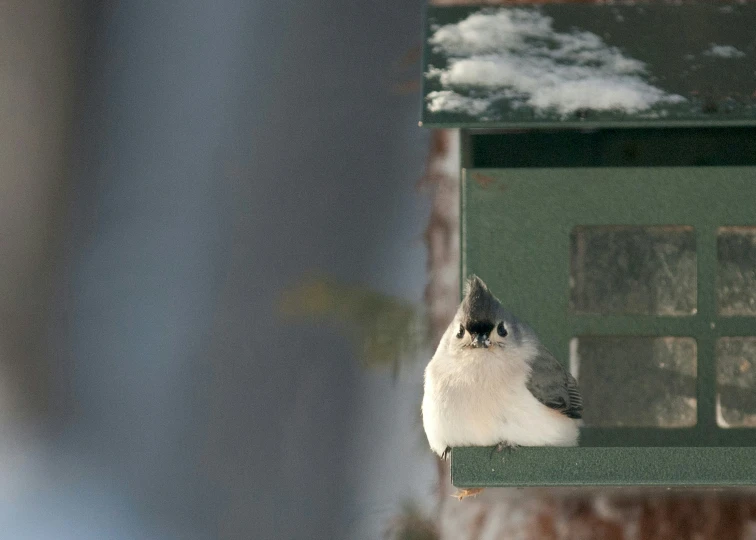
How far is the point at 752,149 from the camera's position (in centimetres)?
432

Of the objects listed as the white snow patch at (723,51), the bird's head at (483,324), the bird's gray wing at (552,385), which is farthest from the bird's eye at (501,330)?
the white snow patch at (723,51)

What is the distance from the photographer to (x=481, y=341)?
3721 millimetres

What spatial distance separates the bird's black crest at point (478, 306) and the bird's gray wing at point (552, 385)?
0.18 meters

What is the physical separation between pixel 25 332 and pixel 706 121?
11.7 ft

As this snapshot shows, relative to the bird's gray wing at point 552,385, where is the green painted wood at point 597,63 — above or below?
above

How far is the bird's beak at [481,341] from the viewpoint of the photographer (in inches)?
146

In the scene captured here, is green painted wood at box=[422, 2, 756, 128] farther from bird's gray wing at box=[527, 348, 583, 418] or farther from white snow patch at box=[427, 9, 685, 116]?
bird's gray wing at box=[527, 348, 583, 418]

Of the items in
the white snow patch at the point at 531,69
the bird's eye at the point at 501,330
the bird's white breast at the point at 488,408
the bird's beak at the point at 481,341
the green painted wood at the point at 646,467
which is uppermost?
the white snow patch at the point at 531,69

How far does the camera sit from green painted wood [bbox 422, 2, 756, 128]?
3.81m

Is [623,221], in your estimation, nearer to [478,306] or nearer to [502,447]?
[478,306]

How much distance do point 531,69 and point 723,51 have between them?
0.62m

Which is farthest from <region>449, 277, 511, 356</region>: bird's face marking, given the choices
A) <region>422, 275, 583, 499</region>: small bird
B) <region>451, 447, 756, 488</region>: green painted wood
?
<region>451, 447, 756, 488</region>: green painted wood

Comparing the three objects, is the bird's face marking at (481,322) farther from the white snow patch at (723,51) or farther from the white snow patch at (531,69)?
the white snow patch at (723,51)

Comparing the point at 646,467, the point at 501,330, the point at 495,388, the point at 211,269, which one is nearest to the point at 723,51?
the point at 501,330
